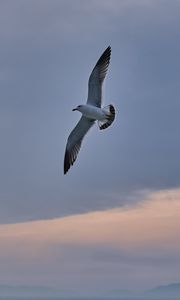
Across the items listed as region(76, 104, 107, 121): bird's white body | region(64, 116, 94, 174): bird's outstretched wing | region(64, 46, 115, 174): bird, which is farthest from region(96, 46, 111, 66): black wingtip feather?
region(64, 116, 94, 174): bird's outstretched wing

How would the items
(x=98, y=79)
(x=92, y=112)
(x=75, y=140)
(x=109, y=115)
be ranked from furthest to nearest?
1. (x=75, y=140)
2. (x=98, y=79)
3. (x=92, y=112)
4. (x=109, y=115)

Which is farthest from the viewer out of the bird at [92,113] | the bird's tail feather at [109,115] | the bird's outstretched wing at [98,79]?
the bird's outstretched wing at [98,79]

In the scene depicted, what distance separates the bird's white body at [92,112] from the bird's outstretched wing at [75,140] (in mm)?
2454

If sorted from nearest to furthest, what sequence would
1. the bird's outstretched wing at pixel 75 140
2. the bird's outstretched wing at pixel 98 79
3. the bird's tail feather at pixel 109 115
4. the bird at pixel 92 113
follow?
the bird's tail feather at pixel 109 115 < the bird at pixel 92 113 < the bird's outstretched wing at pixel 98 79 < the bird's outstretched wing at pixel 75 140

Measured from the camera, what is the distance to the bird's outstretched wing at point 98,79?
104 feet

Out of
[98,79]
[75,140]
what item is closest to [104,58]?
[98,79]

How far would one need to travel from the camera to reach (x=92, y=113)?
100 feet

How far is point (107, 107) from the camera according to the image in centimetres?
2998

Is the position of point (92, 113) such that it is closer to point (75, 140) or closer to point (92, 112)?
point (92, 112)

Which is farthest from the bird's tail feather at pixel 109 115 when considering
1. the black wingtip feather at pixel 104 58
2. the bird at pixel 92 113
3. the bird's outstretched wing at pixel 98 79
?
the black wingtip feather at pixel 104 58

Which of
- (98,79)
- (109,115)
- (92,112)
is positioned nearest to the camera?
(109,115)

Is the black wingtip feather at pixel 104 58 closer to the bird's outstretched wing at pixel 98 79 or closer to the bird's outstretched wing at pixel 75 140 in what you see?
the bird's outstretched wing at pixel 98 79

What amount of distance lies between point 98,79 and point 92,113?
6.91 ft

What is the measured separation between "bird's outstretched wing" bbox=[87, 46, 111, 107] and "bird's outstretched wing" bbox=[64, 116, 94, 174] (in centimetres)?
215
